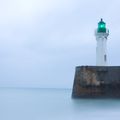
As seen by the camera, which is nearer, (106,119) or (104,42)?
(106,119)

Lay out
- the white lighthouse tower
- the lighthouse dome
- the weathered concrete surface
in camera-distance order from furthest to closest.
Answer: the lighthouse dome → the white lighthouse tower → the weathered concrete surface

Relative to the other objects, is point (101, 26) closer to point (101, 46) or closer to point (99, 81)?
Result: point (101, 46)

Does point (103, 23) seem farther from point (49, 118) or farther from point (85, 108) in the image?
point (49, 118)

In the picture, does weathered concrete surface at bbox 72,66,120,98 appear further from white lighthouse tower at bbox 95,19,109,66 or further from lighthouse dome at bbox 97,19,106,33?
lighthouse dome at bbox 97,19,106,33

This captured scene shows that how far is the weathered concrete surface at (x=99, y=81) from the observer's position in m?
22.6

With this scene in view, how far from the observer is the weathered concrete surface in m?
22.6

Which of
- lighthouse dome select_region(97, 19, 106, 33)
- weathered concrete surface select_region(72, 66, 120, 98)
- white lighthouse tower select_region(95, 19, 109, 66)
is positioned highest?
lighthouse dome select_region(97, 19, 106, 33)

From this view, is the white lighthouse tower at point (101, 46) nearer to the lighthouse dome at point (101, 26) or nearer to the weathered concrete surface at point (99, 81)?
the lighthouse dome at point (101, 26)

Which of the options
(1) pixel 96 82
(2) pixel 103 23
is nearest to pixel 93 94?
(1) pixel 96 82

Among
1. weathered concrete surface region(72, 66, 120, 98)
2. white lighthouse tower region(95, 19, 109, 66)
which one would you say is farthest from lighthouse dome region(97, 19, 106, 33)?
weathered concrete surface region(72, 66, 120, 98)

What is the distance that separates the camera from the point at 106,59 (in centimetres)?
2466

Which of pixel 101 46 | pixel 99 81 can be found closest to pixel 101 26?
pixel 101 46

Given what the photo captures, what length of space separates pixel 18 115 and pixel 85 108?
432 cm

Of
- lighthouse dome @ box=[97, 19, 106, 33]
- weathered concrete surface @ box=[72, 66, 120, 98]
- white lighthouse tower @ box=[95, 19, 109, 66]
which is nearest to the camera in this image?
weathered concrete surface @ box=[72, 66, 120, 98]
